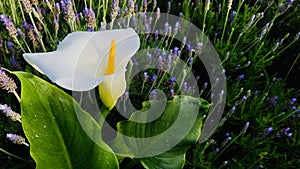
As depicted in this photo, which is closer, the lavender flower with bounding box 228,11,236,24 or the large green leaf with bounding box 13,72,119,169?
the large green leaf with bounding box 13,72,119,169

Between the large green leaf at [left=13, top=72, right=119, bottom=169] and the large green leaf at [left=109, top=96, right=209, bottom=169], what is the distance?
0.12m

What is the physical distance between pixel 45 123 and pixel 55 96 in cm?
7

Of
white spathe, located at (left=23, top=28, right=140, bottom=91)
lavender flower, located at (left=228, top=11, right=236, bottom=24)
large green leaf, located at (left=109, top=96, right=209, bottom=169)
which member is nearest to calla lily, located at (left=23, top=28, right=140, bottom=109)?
white spathe, located at (left=23, top=28, right=140, bottom=91)

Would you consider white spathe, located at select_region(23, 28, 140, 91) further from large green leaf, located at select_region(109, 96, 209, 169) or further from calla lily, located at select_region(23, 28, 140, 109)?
large green leaf, located at select_region(109, 96, 209, 169)

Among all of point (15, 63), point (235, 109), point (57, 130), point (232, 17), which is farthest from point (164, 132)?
point (232, 17)

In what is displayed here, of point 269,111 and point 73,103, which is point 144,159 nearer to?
point 73,103

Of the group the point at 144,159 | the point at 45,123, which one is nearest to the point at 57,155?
the point at 45,123

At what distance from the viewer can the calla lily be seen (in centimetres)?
85

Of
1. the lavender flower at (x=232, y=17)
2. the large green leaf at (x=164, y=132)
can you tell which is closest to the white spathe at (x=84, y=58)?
the large green leaf at (x=164, y=132)

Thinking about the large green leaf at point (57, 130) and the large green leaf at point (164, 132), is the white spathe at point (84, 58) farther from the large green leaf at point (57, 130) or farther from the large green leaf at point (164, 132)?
the large green leaf at point (164, 132)

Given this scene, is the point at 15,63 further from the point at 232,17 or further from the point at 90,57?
the point at 232,17

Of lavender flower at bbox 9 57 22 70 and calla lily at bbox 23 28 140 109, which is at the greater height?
calla lily at bbox 23 28 140 109

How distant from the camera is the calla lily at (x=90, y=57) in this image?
849 mm

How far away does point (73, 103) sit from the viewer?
0.93 meters
